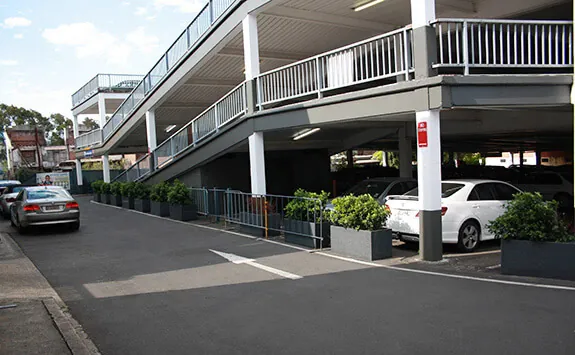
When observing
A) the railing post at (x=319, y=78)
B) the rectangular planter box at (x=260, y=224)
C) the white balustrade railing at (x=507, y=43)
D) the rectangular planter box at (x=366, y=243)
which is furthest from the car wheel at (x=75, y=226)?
the white balustrade railing at (x=507, y=43)

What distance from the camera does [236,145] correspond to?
1507 centimetres

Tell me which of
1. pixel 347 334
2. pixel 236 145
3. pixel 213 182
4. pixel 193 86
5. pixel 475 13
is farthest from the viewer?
pixel 193 86

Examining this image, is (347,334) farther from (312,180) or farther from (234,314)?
(312,180)

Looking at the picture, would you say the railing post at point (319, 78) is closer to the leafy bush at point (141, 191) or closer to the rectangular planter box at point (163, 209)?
the rectangular planter box at point (163, 209)

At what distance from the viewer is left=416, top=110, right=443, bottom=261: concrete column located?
901cm

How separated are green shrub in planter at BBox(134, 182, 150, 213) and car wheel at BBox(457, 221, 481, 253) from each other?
13942 millimetres

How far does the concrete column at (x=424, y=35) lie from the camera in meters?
9.03

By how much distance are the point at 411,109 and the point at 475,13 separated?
20.6 feet

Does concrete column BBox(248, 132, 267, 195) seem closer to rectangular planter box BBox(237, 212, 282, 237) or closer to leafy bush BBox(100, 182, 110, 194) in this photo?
rectangular planter box BBox(237, 212, 282, 237)

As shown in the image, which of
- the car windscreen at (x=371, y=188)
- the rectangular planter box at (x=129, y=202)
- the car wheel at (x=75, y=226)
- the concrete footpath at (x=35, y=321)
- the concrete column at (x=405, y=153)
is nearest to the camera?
the concrete footpath at (x=35, y=321)

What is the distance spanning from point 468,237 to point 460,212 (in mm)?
556

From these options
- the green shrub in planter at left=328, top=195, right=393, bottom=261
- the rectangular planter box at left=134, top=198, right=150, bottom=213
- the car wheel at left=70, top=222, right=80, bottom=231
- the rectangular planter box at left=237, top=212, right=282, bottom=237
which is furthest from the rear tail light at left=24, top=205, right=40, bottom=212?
the green shrub in planter at left=328, top=195, right=393, bottom=261

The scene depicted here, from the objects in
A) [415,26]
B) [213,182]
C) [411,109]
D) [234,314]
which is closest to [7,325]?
[234,314]

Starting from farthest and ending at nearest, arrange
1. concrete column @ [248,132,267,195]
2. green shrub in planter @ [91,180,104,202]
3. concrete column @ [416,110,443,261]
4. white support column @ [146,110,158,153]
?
1. green shrub in planter @ [91,180,104,202]
2. white support column @ [146,110,158,153]
3. concrete column @ [248,132,267,195]
4. concrete column @ [416,110,443,261]
